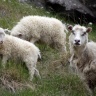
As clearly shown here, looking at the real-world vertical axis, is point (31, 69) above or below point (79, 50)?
below

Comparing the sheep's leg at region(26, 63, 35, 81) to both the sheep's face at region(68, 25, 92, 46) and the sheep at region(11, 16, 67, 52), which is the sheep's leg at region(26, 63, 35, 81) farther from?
the sheep at region(11, 16, 67, 52)

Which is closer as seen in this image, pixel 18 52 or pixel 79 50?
pixel 79 50

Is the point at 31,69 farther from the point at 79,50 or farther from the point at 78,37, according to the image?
the point at 78,37

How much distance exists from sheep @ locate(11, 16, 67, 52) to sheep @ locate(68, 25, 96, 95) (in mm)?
2115

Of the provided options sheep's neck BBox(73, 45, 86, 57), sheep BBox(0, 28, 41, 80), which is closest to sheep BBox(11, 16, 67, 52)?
sheep BBox(0, 28, 41, 80)

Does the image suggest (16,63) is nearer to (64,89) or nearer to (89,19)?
(64,89)

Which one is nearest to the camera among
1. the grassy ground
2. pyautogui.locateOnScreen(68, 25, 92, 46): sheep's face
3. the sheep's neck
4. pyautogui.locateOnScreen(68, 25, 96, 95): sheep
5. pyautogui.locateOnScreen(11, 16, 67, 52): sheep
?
the grassy ground

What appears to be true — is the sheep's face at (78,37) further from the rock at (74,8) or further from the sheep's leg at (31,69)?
the rock at (74,8)

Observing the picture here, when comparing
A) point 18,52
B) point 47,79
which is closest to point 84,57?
point 47,79

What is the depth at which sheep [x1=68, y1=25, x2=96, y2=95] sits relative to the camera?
27.3ft

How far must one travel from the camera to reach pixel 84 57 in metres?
8.62

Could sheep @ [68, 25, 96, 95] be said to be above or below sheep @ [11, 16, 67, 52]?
below

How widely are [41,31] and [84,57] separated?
2.66 m

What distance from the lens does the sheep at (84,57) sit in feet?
27.3
